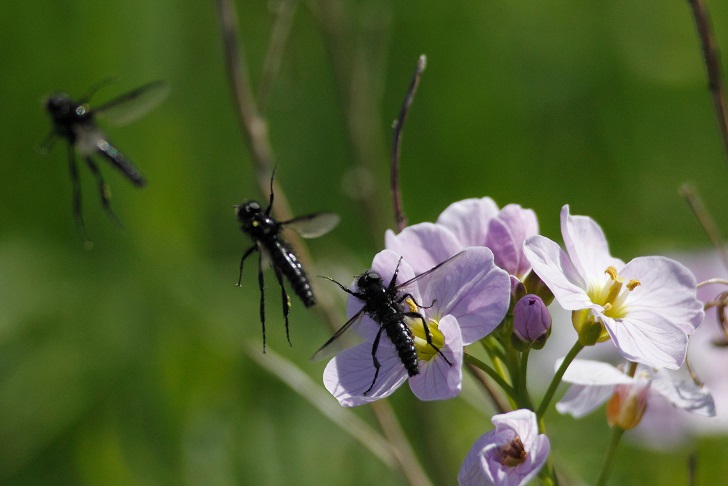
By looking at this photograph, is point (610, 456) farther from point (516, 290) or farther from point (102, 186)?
point (102, 186)

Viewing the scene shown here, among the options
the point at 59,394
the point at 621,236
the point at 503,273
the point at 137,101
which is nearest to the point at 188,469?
the point at 59,394

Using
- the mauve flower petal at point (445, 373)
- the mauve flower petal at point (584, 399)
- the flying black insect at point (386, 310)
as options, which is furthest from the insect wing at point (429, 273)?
the mauve flower petal at point (584, 399)

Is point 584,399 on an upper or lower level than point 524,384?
lower

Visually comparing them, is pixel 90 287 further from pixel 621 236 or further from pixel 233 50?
pixel 621 236

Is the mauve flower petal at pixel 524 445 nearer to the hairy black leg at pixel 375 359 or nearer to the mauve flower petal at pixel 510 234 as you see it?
the hairy black leg at pixel 375 359

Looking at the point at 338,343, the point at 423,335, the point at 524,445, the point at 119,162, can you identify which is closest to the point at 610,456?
the point at 524,445

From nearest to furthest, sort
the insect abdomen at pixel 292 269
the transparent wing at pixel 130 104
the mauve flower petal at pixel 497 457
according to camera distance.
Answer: the mauve flower petal at pixel 497 457
the insect abdomen at pixel 292 269
the transparent wing at pixel 130 104
